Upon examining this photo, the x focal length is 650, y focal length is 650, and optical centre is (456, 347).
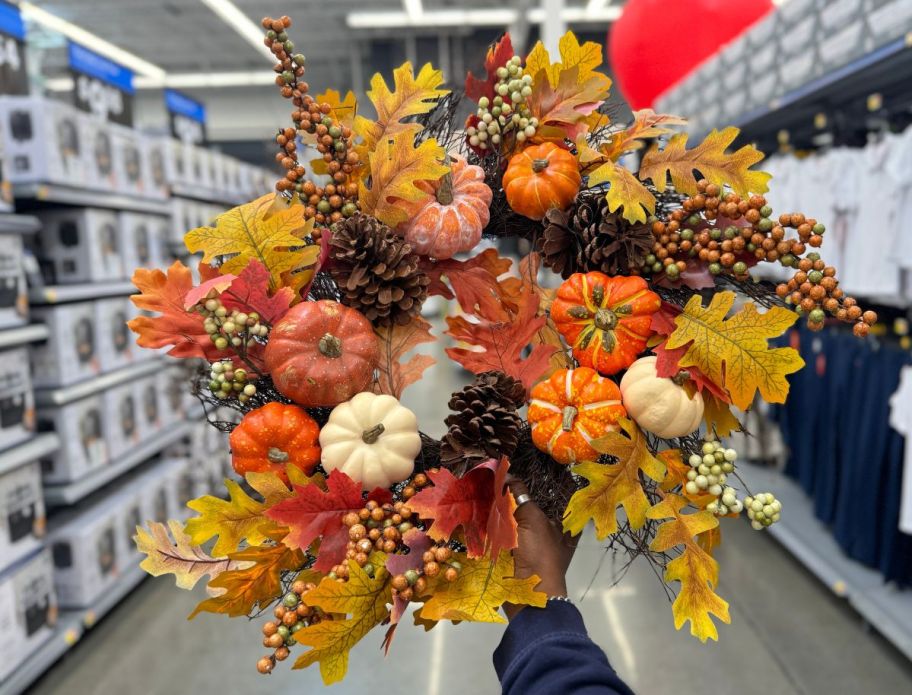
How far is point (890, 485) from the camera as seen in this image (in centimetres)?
230

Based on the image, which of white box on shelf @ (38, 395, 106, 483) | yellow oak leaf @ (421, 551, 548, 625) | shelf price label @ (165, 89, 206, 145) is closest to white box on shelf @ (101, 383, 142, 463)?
white box on shelf @ (38, 395, 106, 483)

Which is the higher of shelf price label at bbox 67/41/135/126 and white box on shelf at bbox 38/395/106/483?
shelf price label at bbox 67/41/135/126

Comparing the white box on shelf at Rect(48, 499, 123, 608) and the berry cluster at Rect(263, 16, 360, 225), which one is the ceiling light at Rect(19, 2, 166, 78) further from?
the berry cluster at Rect(263, 16, 360, 225)

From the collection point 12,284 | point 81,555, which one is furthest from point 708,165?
point 81,555

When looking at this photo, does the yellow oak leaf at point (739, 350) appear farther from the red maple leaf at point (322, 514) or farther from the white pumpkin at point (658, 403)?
the red maple leaf at point (322, 514)

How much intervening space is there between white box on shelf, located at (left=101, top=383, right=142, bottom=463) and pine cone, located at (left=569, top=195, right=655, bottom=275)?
2.38 meters

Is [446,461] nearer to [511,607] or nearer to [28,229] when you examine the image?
[511,607]

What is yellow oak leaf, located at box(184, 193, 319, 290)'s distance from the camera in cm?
68

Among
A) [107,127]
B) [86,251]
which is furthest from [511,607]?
[107,127]

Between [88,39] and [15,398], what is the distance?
8.70 m

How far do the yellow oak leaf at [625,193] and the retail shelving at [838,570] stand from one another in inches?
68.1

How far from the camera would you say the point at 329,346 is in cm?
66

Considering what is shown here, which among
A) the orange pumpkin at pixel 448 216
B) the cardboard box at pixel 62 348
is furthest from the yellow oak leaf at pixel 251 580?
the cardboard box at pixel 62 348

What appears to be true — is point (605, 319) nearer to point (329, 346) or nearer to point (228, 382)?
point (329, 346)
